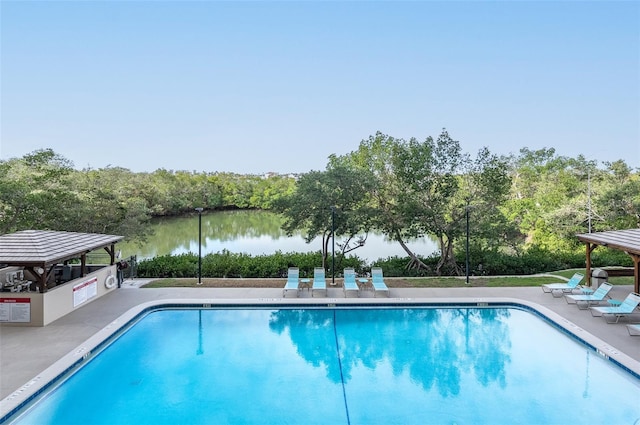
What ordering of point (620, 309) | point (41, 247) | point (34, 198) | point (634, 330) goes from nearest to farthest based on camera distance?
point (634, 330) → point (620, 309) → point (41, 247) → point (34, 198)

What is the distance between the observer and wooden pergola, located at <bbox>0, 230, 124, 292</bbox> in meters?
8.54

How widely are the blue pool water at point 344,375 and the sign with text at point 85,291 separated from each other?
1.68 meters

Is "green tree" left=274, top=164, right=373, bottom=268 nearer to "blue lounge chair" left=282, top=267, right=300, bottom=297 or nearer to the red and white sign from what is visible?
"blue lounge chair" left=282, top=267, right=300, bottom=297

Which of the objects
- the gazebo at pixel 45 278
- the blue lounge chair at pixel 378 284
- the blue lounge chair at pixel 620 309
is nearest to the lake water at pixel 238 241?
the blue lounge chair at pixel 378 284

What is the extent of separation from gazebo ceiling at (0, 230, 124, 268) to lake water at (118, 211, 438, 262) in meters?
7.72

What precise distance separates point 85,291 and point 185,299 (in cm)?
242

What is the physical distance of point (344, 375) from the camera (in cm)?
738

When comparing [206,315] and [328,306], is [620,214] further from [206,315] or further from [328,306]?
[206,315]

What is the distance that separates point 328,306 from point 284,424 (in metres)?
5.12

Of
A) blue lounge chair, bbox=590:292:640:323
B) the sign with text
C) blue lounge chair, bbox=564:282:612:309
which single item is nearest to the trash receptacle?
blue lounge chair, bbox=564:282:612:309

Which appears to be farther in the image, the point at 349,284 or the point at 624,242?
the point at 349,284

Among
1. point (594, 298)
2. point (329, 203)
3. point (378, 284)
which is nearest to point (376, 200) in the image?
point (329, 203)

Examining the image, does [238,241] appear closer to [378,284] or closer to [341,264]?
[341,264]

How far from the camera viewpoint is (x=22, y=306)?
28.4ft
